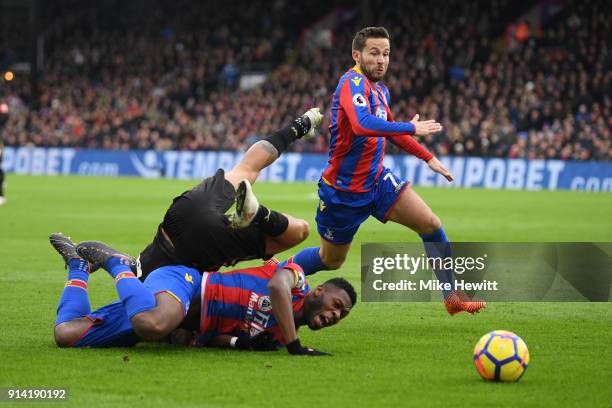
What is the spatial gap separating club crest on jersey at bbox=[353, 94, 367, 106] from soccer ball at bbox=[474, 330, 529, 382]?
2884 millimetres

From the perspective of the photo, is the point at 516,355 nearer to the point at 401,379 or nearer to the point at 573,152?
the point at 401,379

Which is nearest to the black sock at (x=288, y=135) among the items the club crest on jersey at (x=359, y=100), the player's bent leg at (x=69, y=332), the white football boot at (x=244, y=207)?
the club crest on jersey at (x=359, y=100)

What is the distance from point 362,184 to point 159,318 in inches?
101

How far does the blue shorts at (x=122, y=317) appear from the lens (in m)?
7.68

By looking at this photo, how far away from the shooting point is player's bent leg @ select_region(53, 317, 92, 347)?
780 centimetres

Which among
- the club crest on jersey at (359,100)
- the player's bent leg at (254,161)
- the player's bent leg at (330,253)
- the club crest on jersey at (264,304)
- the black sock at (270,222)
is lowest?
the club crest on jersey at (264,304)

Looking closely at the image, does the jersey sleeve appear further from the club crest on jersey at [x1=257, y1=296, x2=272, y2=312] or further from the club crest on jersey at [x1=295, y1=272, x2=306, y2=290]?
the club crest on jersey at [x1=257, y1=296, x2=272, y2=312]

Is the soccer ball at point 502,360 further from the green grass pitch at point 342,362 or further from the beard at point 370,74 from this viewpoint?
the beard at point 370,74

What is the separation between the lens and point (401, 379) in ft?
22.0

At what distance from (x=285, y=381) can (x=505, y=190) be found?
26221 mm

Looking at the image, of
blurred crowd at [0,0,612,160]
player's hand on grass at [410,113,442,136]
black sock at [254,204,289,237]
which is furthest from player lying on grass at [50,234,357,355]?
blurred crowd at [0,0,612,160]

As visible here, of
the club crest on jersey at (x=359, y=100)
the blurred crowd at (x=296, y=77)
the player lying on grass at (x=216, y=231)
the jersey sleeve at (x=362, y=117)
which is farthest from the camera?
the blurred crowd at (x=296, y=77)

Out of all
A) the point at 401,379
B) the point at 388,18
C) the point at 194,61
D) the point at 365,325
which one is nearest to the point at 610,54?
the point at 388,18

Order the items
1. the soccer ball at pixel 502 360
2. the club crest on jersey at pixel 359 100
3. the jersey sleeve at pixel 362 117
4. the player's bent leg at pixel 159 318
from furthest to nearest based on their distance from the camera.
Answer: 1. the club crest on jersey at pixel 359 100
2. the jersey sleeve at pixel 362 117
3. the player's bent leg at pixel 159 318
4. the soccer ball at pixel 502 360
